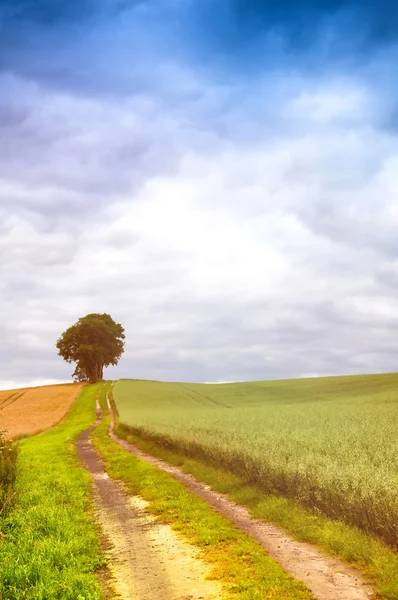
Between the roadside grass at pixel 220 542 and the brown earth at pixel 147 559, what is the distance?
1.10 feet

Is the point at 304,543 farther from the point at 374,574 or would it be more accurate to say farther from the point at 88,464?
the point at 88,464

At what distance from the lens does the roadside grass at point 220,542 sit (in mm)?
9484

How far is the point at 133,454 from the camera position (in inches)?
1204

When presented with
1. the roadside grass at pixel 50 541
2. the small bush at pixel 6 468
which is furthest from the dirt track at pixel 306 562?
the small bush at pixel 6 468

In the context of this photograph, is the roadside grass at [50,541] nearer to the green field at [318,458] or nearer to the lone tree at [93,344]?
the green field at [318,458]

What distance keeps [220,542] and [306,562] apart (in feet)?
8.08

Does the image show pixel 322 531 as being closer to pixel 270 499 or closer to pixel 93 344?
pixel 270 499

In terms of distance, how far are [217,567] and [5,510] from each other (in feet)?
26.5

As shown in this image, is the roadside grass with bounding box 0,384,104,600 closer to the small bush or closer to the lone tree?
the small bush

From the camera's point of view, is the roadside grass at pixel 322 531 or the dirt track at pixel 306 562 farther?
the roadside grass at pixel 322 531

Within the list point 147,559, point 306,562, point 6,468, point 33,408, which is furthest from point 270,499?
point 33,408

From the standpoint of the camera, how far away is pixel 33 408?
237ft

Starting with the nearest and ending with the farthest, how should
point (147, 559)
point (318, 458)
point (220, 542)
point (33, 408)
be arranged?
1. point (147, 559)
2. point (220, 542)
3. point (318, 458)
4. point (33, 408)

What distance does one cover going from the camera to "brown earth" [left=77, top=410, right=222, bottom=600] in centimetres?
970
